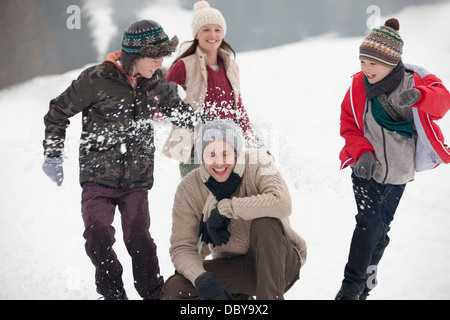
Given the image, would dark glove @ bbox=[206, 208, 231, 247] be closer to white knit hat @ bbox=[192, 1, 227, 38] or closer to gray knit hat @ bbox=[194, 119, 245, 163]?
gray knit hat @ bbox=[194, 119, 245, 163]

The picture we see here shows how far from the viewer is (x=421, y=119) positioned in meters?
2.18

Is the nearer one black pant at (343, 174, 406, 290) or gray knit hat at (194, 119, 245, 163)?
gray knit hat at (194, 119, 245, 163)

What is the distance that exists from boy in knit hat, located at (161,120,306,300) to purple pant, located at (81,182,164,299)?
0.94 feet

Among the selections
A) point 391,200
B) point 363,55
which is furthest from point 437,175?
point 363,55

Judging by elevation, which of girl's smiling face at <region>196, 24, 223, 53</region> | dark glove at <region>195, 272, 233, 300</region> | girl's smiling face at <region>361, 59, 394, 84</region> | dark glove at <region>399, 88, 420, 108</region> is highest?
girl's smiling face at <region>196, 24, 223, 53</region>

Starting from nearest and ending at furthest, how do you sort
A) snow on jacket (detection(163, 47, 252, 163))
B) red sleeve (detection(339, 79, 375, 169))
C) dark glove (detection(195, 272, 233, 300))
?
dark glove (detection(195, 272, 233, 300)) → red sleeve (detection(339, 79, 375, 169)) → snow on jacket (detection(163, 47, 252, 163))

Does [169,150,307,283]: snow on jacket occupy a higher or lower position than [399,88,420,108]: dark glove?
lower

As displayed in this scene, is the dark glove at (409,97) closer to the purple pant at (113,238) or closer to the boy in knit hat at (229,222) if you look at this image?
the boy in knit hat at (229,222)

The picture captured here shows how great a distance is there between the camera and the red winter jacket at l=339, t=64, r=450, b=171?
2.05m

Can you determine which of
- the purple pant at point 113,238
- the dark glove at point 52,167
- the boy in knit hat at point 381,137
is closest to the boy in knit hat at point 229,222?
the purple pant at point 113,238

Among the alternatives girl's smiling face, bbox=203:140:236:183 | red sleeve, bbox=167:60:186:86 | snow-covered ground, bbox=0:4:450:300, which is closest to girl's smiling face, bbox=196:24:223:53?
red sleeve, bbox=167:60:186:86

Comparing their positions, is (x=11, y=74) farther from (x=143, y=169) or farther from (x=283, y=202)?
(x=283, y=202)

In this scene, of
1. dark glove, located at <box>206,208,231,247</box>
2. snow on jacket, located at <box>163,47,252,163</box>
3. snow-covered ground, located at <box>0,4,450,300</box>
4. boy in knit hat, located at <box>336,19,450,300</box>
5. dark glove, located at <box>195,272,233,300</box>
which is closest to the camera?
dark glove, located at <box>195,272,233,300</box>

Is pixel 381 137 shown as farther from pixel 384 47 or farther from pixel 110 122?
pixel 110 122
